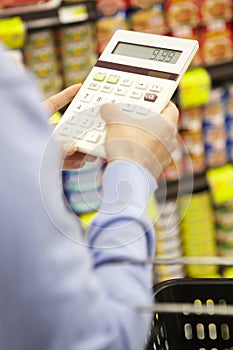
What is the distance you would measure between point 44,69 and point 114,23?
27cm

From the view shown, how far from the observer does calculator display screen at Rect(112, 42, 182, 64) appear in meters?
0.98

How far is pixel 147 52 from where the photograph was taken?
100 cm

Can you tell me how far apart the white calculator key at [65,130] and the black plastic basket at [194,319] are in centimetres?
31

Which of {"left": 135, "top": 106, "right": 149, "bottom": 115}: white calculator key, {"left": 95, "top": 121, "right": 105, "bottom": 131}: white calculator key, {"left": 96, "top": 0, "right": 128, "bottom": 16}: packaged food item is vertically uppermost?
{"left": 95, "top": 121, "right": 105, "bottom": 131}: white calculator key

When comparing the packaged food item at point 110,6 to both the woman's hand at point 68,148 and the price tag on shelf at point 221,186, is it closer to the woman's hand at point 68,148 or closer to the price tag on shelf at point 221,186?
the price tag on shelf at point 221,186

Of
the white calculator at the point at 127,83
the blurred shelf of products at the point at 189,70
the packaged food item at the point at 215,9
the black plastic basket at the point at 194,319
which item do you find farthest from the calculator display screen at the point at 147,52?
the packaged food item at the point at 215,9

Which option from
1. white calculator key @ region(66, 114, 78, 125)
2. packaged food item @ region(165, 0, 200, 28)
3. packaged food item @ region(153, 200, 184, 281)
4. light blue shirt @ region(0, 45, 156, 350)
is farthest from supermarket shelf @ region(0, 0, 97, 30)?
light blue shirt @ region(0, 45, 156, 350)

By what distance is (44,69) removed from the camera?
7.71 ft

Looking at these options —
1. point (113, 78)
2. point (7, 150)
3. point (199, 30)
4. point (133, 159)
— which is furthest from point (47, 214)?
point (199, 30)

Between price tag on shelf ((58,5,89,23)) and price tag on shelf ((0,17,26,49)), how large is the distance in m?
0.14

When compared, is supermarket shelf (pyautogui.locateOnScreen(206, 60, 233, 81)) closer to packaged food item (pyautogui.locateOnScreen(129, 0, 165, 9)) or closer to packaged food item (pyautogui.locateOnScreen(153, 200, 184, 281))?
packaged food item (pyautogui.locateOnScreen(129, 0, 165, 9))

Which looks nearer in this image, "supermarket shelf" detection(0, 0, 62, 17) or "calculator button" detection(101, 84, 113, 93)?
"calculator button" detection(101, 84, 113, 93)

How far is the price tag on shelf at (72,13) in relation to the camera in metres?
2.29

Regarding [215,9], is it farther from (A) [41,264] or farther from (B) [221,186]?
(A) [41,264]
